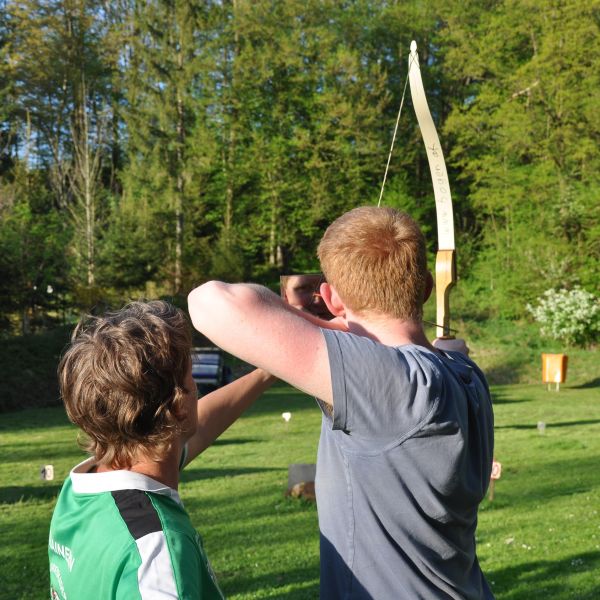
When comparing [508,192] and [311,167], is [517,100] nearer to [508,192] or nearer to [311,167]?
[508,192]

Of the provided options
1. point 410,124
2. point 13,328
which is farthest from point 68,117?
point 13,328

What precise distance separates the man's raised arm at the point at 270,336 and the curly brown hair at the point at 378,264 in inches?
6.4

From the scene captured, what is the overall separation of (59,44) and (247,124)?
32.2 feet

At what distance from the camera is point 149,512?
1.48m

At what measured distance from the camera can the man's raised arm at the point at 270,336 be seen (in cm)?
150

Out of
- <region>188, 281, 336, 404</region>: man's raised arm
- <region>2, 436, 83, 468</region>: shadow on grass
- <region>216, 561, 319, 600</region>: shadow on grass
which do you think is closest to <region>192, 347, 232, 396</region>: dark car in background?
<region>2, 436, 83, 468</region>: shadow on grass

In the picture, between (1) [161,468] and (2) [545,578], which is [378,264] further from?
(2) [545,578]

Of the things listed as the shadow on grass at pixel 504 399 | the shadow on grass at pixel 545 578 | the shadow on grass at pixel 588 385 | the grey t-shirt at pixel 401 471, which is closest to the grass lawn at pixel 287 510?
the shadow on grass at pixel 545 578

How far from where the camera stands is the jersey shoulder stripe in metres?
1.44

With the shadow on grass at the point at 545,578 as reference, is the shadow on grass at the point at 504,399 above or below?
below

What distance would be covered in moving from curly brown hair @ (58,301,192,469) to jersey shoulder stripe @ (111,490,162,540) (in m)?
0.12

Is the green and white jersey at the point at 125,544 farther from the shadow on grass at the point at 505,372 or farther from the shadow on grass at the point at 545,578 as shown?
the shadow on grass at the point at 505,372

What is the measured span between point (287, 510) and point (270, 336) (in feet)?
22.7

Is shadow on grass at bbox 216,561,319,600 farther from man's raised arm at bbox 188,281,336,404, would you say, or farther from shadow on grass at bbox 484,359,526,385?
shadow on grass at bbox 484,359,526,385
